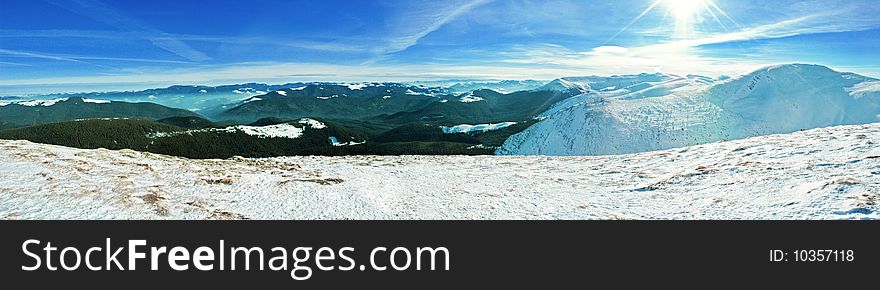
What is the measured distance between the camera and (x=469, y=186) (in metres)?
19.6

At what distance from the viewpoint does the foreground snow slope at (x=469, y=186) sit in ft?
44.3

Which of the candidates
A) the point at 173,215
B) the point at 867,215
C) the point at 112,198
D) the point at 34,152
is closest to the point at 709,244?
the point at 867,215

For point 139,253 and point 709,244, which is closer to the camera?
point 139,253

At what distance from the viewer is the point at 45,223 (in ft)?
34.6

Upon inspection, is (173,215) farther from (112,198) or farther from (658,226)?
(658,226)

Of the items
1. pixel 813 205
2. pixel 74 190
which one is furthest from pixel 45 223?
pixel 813 205

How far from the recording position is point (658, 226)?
11000mm

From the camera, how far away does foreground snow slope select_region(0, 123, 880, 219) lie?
13.5 metres

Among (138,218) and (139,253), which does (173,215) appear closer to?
(138,218)

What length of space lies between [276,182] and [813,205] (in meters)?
20.1

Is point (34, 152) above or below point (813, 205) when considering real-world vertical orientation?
above

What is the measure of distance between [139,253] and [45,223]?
4057 millimetres

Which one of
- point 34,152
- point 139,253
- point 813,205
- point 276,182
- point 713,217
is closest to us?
point 139,253

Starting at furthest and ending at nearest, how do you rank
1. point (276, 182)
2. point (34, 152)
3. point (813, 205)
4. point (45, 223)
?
1. point (34, 152)
2. point (276, 182)
3. point (813, 205)
4. point (45, 223)
